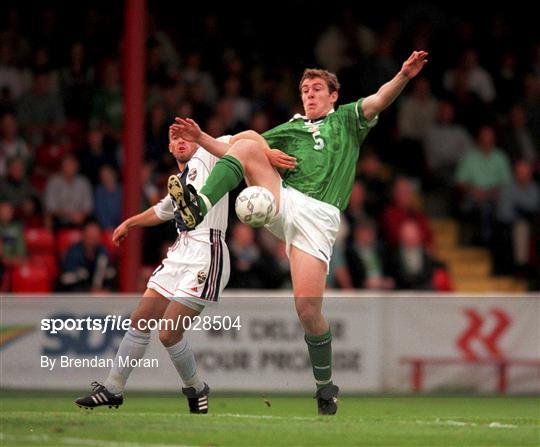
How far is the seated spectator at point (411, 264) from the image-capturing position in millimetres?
16172

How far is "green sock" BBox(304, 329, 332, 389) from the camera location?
372 inches

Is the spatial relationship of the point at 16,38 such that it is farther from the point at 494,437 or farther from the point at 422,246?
the point at 494,437

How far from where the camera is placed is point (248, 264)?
51.2ft

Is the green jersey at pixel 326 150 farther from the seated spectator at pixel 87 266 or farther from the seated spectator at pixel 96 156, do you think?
the seated spectator at pixel 96 156

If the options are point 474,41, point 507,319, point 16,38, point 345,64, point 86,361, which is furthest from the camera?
point 474,41

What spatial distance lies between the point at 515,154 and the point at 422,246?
2.81 meters

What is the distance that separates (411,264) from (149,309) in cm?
688

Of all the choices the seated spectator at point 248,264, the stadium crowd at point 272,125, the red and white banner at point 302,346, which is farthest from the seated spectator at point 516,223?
the seated spectator at point 248,264

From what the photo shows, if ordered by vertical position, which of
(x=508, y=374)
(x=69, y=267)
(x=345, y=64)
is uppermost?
(x=345, y=64)

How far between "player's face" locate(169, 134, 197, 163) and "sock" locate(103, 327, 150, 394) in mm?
1243

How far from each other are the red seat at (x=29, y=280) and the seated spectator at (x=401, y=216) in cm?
402

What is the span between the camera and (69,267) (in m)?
15.2

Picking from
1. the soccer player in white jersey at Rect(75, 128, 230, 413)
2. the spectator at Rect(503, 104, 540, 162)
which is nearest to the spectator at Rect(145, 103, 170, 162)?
the spectator at Rect(503, 104, 540, 162)

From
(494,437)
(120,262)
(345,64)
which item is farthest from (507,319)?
(494,437)
